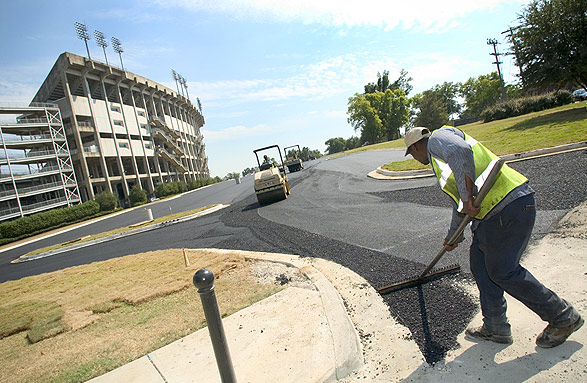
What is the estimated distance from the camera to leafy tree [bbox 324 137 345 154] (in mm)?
132125

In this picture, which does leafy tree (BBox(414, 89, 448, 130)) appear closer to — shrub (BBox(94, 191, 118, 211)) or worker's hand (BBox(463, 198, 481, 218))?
shrub (BBox(94, 191, 118, 211))

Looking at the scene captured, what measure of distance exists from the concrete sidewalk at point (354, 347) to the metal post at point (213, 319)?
421mm

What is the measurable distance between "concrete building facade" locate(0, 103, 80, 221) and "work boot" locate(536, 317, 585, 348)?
136 ft

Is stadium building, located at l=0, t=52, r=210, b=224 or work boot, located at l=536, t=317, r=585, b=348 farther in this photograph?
stadium building, located at l=0, t=52, r=210, b=224

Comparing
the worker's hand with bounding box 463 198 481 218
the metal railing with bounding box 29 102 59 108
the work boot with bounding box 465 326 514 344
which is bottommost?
the work boot with bounding box 465 326 514 344

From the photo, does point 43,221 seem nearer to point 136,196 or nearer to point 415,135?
point 136,196

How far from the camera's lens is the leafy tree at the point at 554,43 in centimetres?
1955

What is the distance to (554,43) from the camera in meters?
20.3

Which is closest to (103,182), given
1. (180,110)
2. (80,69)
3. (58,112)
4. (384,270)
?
(58,112)

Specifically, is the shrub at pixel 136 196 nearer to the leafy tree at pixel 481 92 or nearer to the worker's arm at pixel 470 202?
the worker's arm at pixel 470 202

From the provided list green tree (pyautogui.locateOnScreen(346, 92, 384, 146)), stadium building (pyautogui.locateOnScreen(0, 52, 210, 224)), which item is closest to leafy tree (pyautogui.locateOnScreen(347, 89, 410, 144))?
green tree (pyautogui.locateOnScreen(346, 92, 384, 146))

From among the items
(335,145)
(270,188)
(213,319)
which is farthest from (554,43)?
(335,145)

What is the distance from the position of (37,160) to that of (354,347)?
4470 centimetres

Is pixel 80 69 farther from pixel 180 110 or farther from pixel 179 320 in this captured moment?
pixel 179 320
